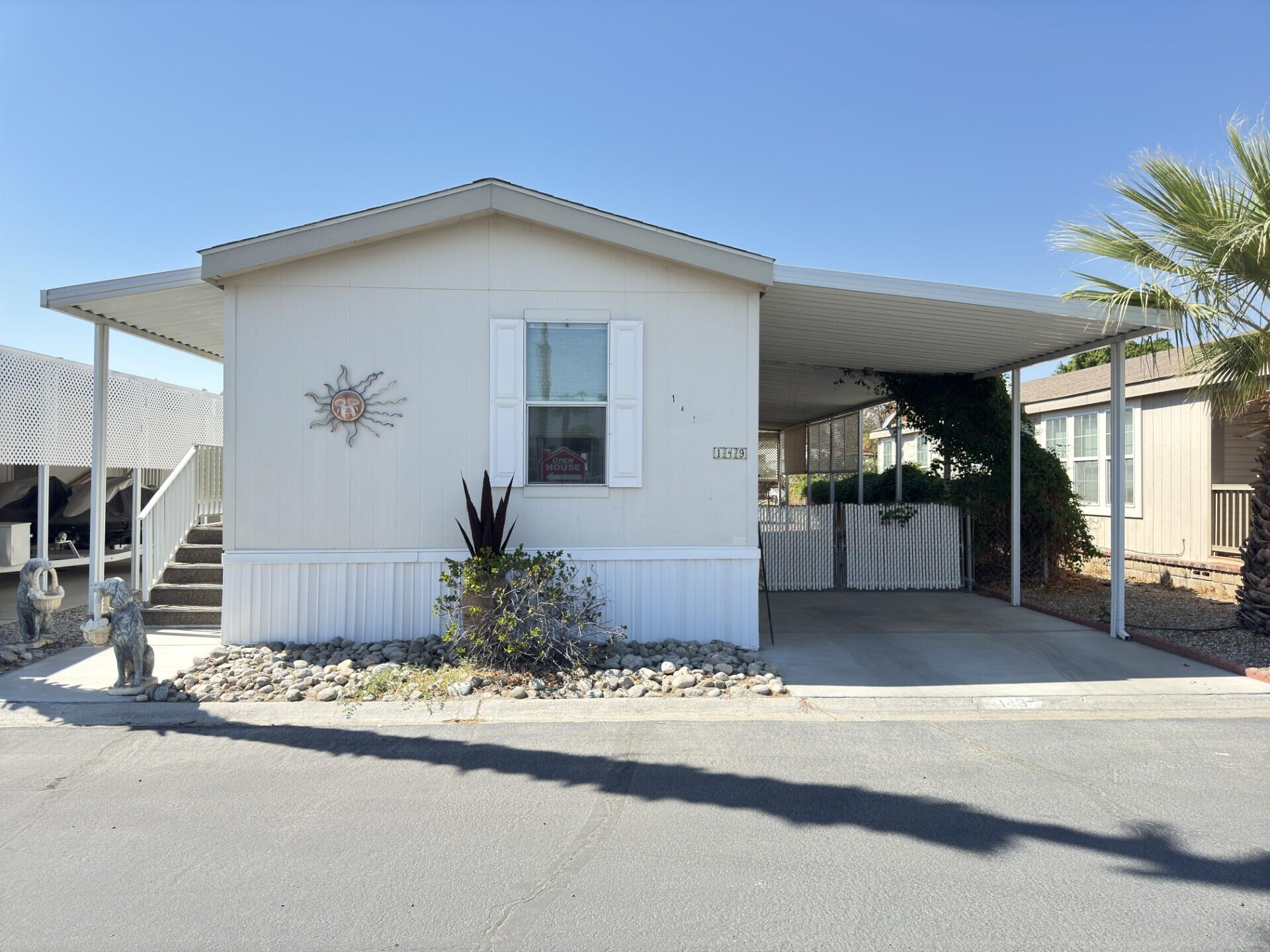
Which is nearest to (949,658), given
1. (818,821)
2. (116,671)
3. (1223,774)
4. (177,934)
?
(1223,774)

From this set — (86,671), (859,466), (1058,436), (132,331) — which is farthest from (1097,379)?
(86,671)

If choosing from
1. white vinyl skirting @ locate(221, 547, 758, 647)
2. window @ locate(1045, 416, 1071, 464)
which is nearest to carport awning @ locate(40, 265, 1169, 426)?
white vinyl skirting @ locate(221, 547, 758, 647)

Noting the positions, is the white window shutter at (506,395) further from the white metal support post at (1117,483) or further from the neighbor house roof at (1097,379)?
the neighbor house roof at (1097,379)

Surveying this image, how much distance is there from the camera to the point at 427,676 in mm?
6617

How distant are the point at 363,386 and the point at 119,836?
427cm

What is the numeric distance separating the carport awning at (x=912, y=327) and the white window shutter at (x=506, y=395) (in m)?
2.30

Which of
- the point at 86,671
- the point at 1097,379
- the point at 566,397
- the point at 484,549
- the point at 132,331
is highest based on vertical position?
the point at 1097,379

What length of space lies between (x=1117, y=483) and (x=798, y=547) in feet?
14.7

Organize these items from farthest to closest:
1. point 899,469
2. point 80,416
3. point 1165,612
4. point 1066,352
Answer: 1. point 899,469
2. point 80,416
3. point 1165,612
4. point 1066,352

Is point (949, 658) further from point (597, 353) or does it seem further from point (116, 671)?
point (116, 671)

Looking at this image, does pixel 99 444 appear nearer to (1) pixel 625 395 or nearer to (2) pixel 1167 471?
(1) pixel 625 395

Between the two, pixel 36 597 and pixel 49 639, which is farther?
pixel 49 639

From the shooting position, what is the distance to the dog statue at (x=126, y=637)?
6.16 metres

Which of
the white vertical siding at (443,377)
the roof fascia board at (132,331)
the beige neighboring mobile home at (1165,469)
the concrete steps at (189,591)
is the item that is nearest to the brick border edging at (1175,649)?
the beige neighboring mobile home at (1165,469)
